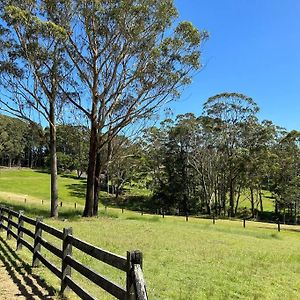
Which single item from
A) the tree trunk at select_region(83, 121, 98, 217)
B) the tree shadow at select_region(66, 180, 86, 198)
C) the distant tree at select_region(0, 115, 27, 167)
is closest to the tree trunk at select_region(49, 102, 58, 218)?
the tree trunk at select_region(83, 121, 98, 217)

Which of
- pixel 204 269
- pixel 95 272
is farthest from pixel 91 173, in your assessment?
pixel 95 272

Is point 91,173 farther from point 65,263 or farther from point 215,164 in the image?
point 215,164

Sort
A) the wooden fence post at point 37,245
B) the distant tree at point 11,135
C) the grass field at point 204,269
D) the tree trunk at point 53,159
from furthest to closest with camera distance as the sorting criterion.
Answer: the distant tree at point 11,135 → the tree trunk at point 53,159 → the wooden fence post at point 37,245 → the grass field at point 204,269

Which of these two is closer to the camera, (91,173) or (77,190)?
(91,173)

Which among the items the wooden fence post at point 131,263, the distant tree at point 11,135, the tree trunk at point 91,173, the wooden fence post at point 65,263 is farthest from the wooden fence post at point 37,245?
the distant tree at point 11,135

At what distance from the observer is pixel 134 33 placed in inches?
1054

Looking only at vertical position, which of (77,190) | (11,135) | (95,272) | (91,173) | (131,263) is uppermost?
(11,135)

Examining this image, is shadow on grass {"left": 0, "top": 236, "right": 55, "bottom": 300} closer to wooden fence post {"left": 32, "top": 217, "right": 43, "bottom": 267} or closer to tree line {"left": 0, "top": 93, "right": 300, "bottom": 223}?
wooden fence post {"left": 32, "top": 217, "right": 43, "bottom": 267}

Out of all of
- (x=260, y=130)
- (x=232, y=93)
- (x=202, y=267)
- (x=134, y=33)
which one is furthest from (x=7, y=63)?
(x=260, y=130)

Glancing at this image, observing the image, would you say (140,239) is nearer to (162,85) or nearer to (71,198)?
(162,85)

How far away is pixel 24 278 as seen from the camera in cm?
914

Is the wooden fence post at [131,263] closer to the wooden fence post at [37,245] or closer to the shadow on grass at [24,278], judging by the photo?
the shadow on grass at [24,278]

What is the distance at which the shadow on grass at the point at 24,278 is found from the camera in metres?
7.89

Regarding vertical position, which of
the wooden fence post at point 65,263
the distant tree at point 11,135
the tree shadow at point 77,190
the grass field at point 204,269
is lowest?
the grass field at point 204,269
